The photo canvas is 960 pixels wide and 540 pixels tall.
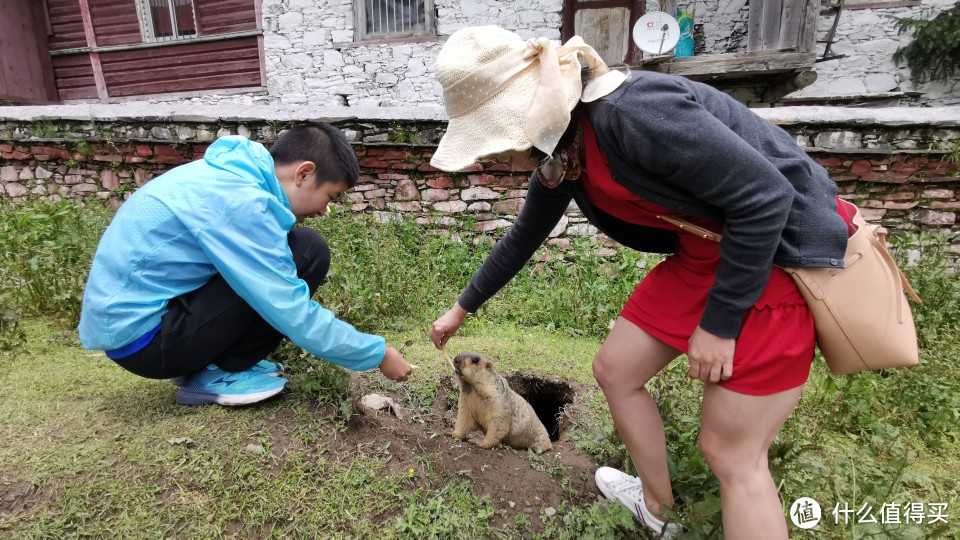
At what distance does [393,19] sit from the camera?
370 inches

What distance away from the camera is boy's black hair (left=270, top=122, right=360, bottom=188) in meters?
2.41

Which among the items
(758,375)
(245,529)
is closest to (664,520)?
(758,375)

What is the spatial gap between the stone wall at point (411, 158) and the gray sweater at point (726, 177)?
4245mm

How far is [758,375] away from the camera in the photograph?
1.54 metres

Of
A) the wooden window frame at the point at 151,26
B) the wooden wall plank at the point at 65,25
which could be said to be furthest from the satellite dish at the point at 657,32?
the wooden wall plank at the point at 65,25

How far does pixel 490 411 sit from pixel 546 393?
34.7 inches

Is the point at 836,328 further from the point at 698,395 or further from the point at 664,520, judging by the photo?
the point at 698,395

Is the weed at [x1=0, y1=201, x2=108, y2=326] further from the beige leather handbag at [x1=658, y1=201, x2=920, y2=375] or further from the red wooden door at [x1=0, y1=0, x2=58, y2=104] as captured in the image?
the red wooden door at [x1=0, y1=0, x2=58, y2=104]

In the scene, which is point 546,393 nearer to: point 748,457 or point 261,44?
point 748,457

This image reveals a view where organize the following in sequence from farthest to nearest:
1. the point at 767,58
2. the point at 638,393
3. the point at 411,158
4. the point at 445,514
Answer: the point at 767,58, the point at 411,158, the point at 445,514, the point at 638,393

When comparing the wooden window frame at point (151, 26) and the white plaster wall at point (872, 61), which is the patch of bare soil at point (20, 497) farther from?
the white plaster wall at point (872, 61)

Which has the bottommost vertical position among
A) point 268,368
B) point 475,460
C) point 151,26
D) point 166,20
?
point 475,460

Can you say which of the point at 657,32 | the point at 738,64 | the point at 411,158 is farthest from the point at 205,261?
the point at 738,64

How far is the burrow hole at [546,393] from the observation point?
131 inches
